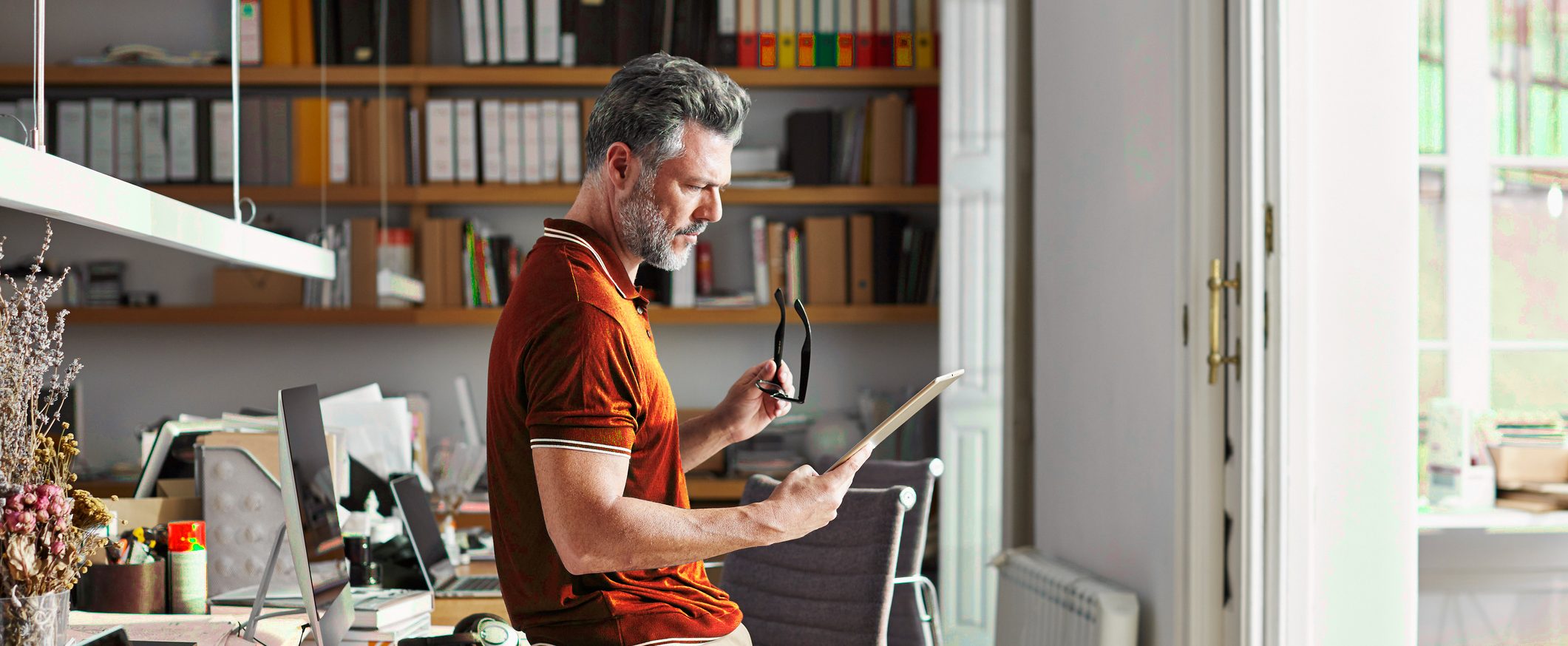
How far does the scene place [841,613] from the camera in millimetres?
2344

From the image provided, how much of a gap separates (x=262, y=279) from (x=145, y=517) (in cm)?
217

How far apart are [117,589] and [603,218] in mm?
1200

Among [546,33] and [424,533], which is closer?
[424,533]

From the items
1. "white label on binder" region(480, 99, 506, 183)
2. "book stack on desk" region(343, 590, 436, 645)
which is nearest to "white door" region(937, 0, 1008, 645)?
"white label on binder" region(480, 99, 506, 183)

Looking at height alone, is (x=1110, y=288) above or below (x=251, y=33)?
below

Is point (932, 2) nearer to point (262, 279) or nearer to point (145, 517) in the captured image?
point (262, 279)

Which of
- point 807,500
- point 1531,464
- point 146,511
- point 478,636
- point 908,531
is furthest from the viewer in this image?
point 1531,464

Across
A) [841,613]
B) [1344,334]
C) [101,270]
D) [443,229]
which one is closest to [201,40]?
[101,270]

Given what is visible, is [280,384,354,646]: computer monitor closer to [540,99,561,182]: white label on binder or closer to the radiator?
the radiator

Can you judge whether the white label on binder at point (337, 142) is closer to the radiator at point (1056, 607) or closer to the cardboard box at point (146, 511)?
the cardboard box at point (146, 511)

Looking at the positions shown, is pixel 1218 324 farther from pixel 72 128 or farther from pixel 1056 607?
pixel 72 128

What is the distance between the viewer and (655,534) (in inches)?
51.4

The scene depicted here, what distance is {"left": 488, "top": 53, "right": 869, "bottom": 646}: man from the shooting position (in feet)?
4.22

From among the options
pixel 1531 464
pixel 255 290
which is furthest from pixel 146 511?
pixel 1531 464
